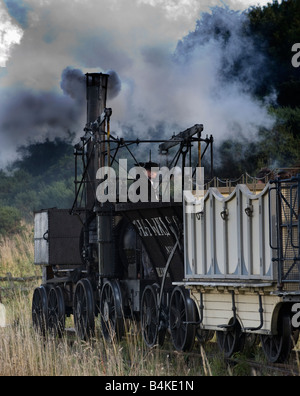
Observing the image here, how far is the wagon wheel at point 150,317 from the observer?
50.3ft

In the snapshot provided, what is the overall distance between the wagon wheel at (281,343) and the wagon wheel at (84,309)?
17.5 ft

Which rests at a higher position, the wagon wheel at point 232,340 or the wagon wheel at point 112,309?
the wagon wheel at point 112,309

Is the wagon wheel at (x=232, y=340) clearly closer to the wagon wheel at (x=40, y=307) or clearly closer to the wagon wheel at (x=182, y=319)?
the wagon wheel at (x=182, y=319)

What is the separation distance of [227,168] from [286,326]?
54.2ft

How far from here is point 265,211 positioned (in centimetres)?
1201

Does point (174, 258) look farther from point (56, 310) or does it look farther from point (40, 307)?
point (40, 307)

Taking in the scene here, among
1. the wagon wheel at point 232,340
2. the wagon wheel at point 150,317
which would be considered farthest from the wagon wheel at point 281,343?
the wagon wheel at point 150,317

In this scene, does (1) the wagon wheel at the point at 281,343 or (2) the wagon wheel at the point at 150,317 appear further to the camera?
(2) the wagon wheel at the point at 150,317

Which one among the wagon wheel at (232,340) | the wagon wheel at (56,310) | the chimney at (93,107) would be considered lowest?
the wagon wheel at (232,340)

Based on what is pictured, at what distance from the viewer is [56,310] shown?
65.8 ft

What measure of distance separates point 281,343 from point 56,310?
8822 mm

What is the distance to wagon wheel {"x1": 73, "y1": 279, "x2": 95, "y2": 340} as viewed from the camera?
17.6 m

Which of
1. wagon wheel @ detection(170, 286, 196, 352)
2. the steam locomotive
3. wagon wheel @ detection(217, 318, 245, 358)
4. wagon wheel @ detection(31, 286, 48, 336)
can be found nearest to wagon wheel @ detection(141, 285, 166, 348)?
the steam locomotive
